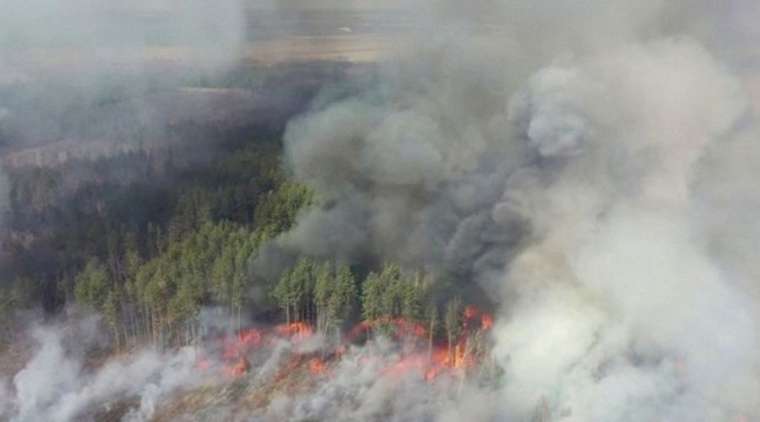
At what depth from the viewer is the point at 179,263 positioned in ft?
131

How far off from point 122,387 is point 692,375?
26.0 metres

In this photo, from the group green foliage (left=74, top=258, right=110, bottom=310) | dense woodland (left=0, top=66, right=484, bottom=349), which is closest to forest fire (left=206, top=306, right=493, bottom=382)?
dense woodland (left=0, top=66, right=484, bottom=349)

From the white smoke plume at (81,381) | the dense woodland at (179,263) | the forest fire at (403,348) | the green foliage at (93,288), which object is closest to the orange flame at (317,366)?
the forest fire at (403,348)

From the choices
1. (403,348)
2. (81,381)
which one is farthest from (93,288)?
(403,348)

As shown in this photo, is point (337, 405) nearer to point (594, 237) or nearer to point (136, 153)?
point (594, 237)

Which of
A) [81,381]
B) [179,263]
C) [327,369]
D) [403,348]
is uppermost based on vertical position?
[179,263]

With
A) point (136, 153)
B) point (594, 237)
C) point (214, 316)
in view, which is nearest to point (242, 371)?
point (214, 316)

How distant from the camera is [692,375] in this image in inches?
1163

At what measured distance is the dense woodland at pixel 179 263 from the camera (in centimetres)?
3647

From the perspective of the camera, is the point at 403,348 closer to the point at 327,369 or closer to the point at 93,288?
the point at 327,369

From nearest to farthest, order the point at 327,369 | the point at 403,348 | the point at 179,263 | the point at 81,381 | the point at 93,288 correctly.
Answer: the point at 81,381
the point at 327,369
the point at 403,348
the point at 93,288
the point at 179,263

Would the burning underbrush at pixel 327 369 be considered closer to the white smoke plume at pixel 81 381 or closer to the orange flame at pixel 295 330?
the orange flame at pixel 295 330

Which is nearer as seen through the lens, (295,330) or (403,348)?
(403,348)

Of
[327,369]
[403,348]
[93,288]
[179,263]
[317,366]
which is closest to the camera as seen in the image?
[327,369]
